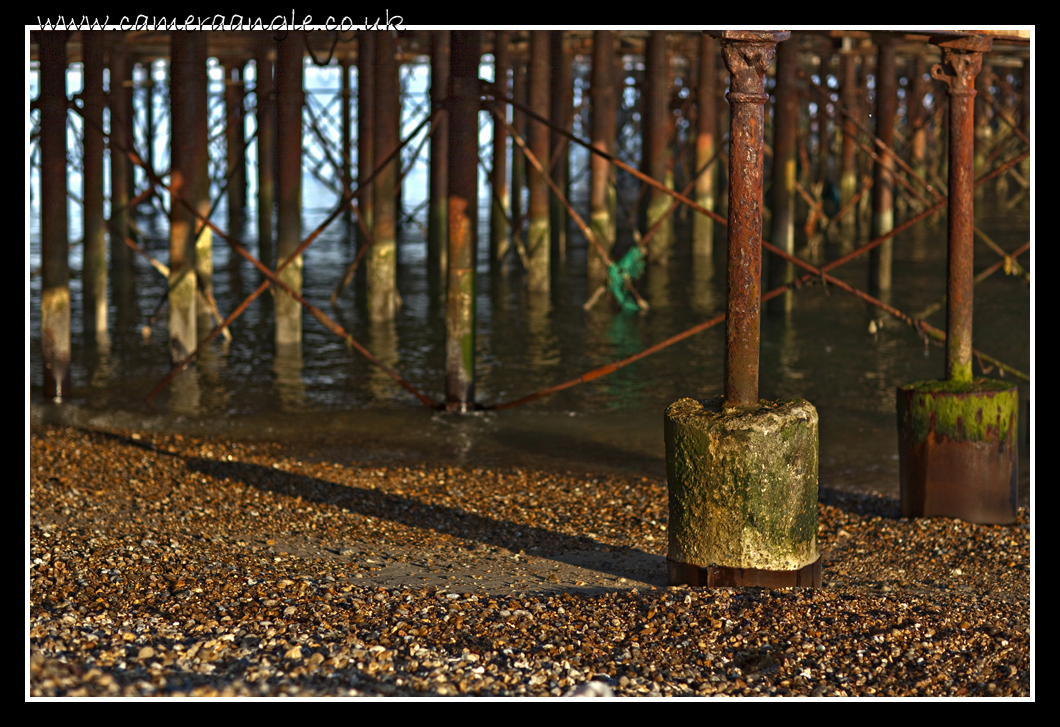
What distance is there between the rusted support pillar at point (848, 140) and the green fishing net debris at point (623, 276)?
8.29ft

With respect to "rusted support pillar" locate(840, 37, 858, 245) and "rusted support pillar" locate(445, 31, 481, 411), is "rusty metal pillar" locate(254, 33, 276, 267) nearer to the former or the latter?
"rusted support pillar" locate(445, 31, 481, 411)

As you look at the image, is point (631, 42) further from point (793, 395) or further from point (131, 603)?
point (131, 603)

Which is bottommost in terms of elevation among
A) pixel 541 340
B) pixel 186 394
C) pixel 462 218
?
pixel 186 394

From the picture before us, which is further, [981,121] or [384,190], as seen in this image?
[981,121]

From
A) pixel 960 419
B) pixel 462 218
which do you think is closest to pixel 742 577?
pixel 960 419

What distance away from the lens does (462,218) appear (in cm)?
841

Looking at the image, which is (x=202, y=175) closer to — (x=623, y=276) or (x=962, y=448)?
(x=623, y=276)

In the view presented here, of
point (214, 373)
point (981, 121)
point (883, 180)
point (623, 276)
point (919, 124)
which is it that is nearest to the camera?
point (214, 373)

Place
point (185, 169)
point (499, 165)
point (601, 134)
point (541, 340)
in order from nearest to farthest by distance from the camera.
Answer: point (185, 169)
point (541, 340)
point (601, 134)
point (499, 165)

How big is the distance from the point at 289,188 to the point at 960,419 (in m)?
6.55

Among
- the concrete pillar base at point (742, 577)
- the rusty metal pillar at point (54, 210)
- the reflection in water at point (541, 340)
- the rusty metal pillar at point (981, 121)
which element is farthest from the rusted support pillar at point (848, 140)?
the concrete pillar base at point (742, 577)

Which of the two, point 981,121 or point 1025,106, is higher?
point 1025,106

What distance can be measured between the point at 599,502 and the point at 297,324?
530cm

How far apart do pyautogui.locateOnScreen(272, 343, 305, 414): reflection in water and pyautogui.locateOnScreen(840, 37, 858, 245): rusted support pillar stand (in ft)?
19.2
